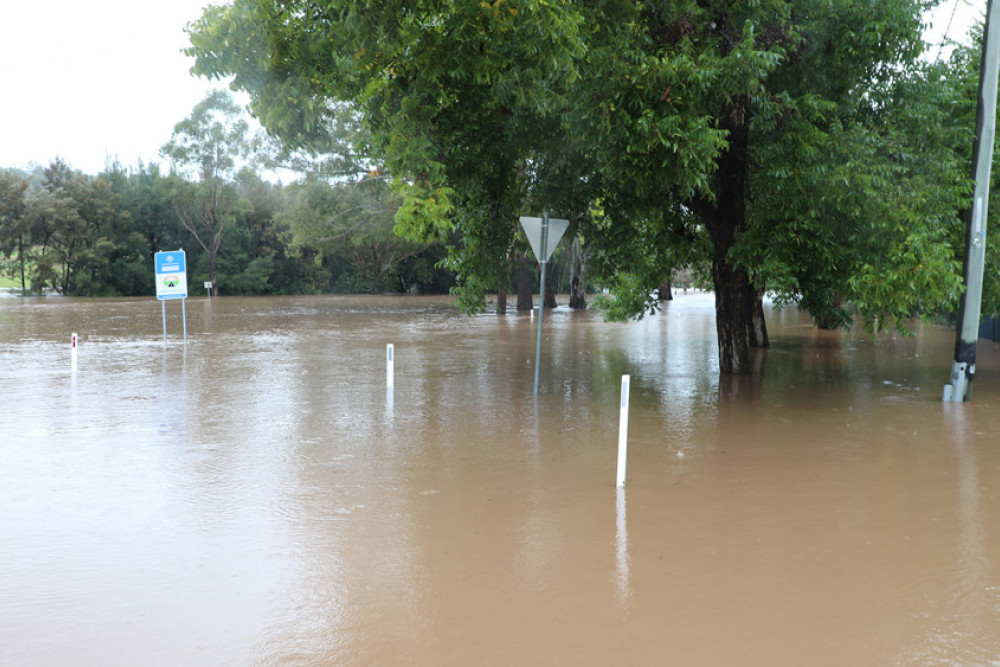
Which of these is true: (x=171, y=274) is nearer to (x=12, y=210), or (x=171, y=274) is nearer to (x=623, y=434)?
(x=623, y=434)

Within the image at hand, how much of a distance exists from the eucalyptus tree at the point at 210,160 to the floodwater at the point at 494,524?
167 ft

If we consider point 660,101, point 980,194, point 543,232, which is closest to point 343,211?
point 543,232

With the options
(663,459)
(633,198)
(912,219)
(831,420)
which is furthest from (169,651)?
(633,198)

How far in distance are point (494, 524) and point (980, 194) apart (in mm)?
9350

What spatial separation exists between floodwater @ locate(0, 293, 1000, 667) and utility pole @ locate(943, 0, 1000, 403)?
1.28 metres

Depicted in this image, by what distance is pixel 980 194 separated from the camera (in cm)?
1247

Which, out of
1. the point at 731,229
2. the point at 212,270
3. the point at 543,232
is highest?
the point at 212,270

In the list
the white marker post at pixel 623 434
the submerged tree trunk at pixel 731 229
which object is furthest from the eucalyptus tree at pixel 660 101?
the white marker post at pixel 623 434

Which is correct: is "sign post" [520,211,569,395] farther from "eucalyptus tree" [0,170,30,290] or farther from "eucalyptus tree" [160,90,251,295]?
"eucalyptus tree" [0,170,30,290]

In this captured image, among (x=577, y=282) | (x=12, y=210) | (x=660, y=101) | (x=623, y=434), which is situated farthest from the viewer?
(x=12, y=210)

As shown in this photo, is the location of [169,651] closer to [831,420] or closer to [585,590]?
[585,590]

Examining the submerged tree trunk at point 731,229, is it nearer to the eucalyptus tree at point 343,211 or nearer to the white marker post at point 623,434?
the white marker post at point 623,434

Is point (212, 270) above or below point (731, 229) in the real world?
above

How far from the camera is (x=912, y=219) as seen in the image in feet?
38.7
